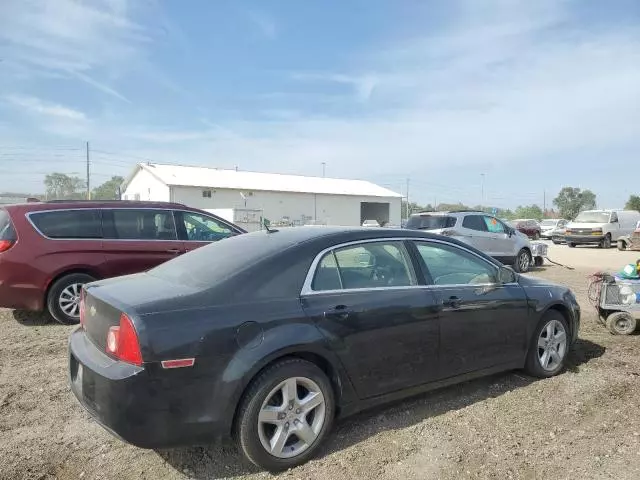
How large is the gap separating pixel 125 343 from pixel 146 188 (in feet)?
135

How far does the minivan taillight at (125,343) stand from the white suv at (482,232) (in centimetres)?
1049

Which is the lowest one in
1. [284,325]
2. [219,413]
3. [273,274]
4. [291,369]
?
[219,413]

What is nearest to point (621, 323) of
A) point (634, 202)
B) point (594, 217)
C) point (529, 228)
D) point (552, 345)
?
point (552, 345)

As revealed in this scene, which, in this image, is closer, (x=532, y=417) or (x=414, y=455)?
(x=414, y=455)

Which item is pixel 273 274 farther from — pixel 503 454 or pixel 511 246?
pixel 511 246

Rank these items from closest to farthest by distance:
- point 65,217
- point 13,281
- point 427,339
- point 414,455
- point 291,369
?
point 291,369, point 414,455, point 427,339, point 13,281, point 65,217

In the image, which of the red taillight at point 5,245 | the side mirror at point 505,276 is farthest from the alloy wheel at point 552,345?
the red taillight at point 5,245

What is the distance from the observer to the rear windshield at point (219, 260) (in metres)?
3.42

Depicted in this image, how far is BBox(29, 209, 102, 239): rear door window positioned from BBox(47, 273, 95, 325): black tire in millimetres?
581

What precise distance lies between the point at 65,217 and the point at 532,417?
20.8 feet

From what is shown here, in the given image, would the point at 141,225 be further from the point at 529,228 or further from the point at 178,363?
the point at 529,228

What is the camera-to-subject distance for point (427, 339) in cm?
389

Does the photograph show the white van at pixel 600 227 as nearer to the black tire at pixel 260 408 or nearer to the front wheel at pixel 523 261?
the front wheel at pixel 523 261

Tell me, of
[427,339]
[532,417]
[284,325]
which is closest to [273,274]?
[284,325]
